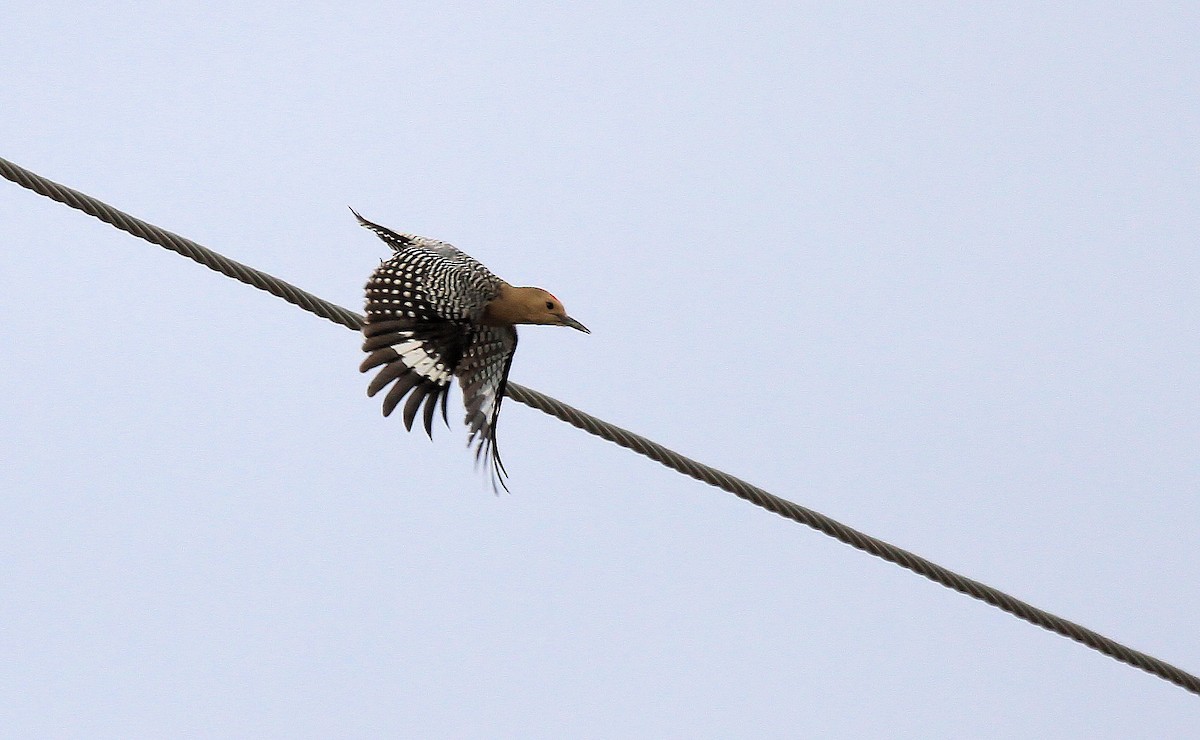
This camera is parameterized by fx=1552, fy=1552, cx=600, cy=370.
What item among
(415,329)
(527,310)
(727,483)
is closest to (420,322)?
(415,329)

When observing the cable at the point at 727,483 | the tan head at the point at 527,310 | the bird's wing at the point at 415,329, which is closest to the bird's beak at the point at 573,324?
the tan head at the point at 527,310

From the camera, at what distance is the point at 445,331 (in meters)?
6.78

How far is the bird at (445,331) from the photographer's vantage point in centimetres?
652

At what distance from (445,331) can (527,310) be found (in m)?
0.37

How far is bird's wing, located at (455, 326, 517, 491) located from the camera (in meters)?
6.50

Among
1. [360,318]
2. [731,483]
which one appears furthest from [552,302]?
[731,483]

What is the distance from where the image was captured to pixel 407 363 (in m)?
6.57

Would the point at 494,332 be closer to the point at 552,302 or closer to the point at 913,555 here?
the point at 552,302

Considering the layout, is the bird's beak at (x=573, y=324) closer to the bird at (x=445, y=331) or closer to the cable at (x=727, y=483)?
the bird at (x=445, y=331)

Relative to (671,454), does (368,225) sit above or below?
above

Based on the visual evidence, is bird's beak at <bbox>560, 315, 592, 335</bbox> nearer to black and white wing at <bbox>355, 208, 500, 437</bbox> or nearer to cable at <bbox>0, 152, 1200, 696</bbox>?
black and white wing at <bbox>355, 208, 500, 437</bbox>

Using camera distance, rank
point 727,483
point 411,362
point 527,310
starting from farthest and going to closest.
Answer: point 527,310
point 411,362
point 727,483

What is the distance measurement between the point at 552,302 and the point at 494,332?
11.7 inches

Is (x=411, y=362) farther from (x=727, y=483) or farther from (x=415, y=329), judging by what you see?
(x=727, y=483)
